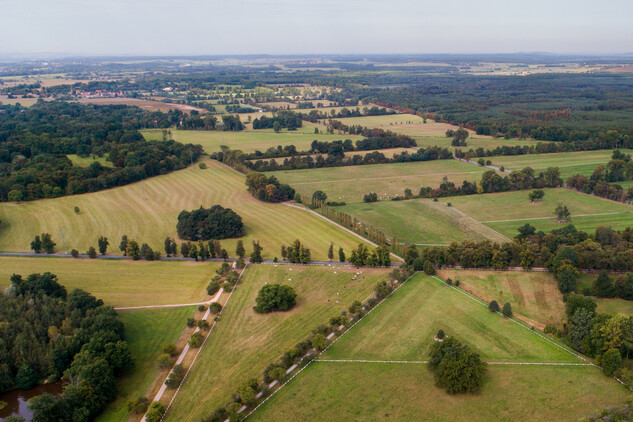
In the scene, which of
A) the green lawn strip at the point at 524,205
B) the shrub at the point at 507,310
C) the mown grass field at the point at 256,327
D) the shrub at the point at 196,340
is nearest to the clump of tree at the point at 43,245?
the mown grass field at the point at 256,327

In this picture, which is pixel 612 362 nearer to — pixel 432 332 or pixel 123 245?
pixel 432 332

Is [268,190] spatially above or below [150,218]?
above

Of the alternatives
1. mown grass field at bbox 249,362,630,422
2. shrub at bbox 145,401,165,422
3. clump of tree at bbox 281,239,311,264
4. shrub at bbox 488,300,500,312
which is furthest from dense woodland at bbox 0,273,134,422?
shrub at bbox 488,300,500,312

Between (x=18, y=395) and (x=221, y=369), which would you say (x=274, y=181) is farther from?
(x=18, y=395)

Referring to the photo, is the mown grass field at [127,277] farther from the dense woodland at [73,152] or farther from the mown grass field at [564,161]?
the mown grass field at [564,161]

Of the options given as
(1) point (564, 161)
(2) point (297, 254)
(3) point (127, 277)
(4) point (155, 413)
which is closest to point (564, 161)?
(1) point (564, 161)

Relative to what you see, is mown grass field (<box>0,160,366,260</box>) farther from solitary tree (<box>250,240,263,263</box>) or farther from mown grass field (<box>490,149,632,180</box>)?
mown grass field (<box>490,149,632,180</box>)
